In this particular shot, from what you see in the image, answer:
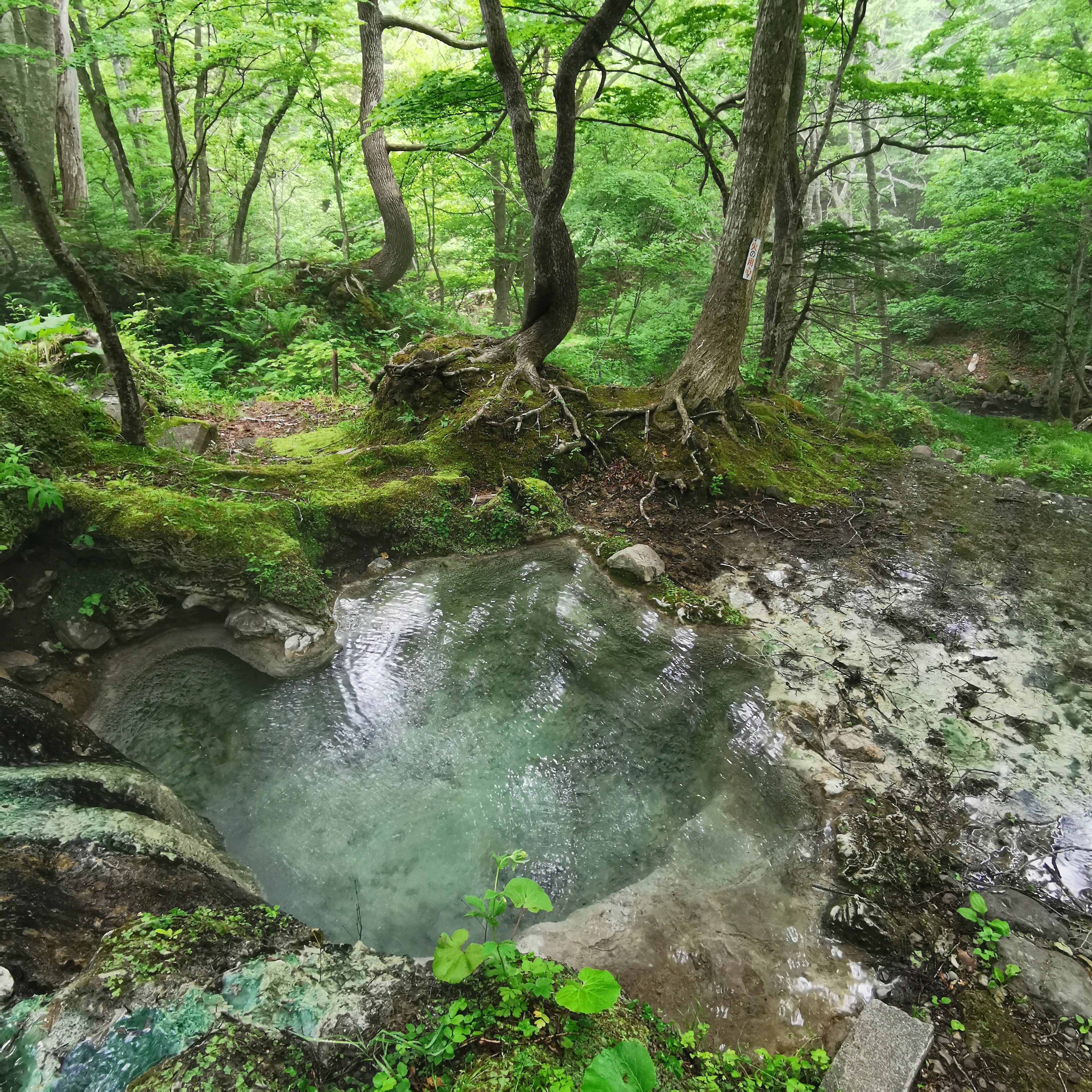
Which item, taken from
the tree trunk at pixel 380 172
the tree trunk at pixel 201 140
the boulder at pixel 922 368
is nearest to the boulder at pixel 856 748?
the tree trunk at pixel 380 172

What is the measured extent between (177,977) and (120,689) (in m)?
2.71

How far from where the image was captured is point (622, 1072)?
1.45 m

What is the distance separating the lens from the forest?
2080 mm

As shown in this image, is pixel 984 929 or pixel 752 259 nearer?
pixel 984 929

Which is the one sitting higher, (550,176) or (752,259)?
(550,176)

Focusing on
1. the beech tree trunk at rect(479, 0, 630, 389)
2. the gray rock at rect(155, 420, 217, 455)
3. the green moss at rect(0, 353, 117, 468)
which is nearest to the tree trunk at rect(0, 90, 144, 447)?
the green moss at rect(0, 353, 117, 468)

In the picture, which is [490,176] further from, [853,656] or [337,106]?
[853,656]

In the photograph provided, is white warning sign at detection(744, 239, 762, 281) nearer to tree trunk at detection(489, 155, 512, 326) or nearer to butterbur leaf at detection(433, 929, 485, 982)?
tree trunk at detection(489, 155, 512, 326)

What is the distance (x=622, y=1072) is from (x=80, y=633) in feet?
14.3

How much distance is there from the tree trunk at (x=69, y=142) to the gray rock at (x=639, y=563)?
1165 centimetres

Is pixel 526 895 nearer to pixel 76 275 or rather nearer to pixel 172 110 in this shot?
pixel 76 275

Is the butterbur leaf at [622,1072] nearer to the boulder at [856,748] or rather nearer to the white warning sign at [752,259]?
the boulder at [856,748]

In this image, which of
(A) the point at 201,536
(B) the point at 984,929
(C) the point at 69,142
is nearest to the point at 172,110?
(C) the point at 69,142

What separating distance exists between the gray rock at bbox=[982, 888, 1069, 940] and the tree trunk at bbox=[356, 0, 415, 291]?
12142 mm
